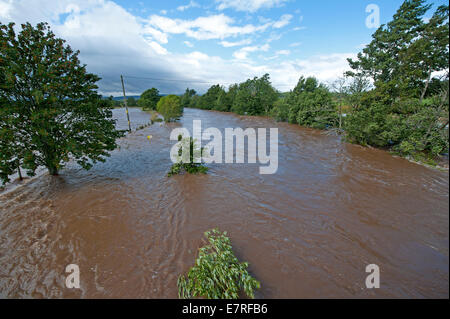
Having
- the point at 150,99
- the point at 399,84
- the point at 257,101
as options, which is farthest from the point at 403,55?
the point at 150,99

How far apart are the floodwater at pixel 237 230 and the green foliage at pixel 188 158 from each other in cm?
50

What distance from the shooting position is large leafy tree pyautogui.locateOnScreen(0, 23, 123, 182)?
212 inches

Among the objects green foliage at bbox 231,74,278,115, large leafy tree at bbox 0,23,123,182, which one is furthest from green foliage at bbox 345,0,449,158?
green foliage at bbox 231,74,278,115

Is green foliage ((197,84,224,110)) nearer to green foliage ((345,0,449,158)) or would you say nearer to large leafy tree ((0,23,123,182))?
green foliage ((345,0,449,158))

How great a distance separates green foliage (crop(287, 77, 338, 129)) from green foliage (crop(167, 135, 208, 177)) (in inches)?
656

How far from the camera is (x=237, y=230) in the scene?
495cm

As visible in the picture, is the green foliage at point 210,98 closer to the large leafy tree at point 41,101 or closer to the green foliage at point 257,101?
the green foliage at point 257,101

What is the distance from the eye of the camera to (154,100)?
172ft

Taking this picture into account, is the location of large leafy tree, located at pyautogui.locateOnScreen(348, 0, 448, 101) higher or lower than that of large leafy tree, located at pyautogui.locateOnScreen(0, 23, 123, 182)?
higher

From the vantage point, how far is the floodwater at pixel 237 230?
10.9 feet

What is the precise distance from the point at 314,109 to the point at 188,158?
1959cm
